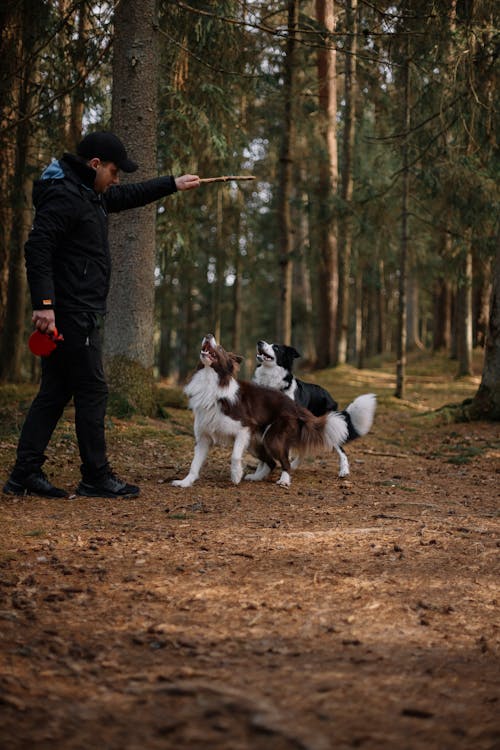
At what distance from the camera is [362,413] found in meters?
7.09

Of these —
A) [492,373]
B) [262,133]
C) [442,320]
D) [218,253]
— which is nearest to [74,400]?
[492,373]

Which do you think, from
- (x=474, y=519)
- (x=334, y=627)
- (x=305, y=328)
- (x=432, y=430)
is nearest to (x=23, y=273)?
(x=432, y=430)

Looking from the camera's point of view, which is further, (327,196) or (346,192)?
(346,192)

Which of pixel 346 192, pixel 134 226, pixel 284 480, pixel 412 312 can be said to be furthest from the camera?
pixel 412 312

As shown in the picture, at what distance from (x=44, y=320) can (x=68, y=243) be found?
745 mm

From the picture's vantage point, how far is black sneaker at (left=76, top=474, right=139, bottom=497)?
18.8 ft

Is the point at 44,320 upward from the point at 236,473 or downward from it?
upward

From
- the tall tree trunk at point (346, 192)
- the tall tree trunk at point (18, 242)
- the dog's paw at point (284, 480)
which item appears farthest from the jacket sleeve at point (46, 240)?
the tall tree trunk at point (346, 192)

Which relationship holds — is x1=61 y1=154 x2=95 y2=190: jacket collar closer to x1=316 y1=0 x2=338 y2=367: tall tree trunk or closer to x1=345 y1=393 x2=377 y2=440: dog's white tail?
x1=345 y1=393 x2=377 y2=440: dog's white tail

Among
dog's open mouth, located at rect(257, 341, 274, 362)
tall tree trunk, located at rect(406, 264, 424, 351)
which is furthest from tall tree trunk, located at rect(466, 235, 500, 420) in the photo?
tall tree trunk, located at rect(406, 264, 424, 351)

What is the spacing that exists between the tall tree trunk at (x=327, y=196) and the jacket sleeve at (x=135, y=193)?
11069mm

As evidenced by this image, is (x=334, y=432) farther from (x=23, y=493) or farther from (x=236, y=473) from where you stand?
(x=23, y=493)

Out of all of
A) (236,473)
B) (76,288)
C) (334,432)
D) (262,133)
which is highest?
(262,133)

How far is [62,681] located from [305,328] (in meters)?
24.7
